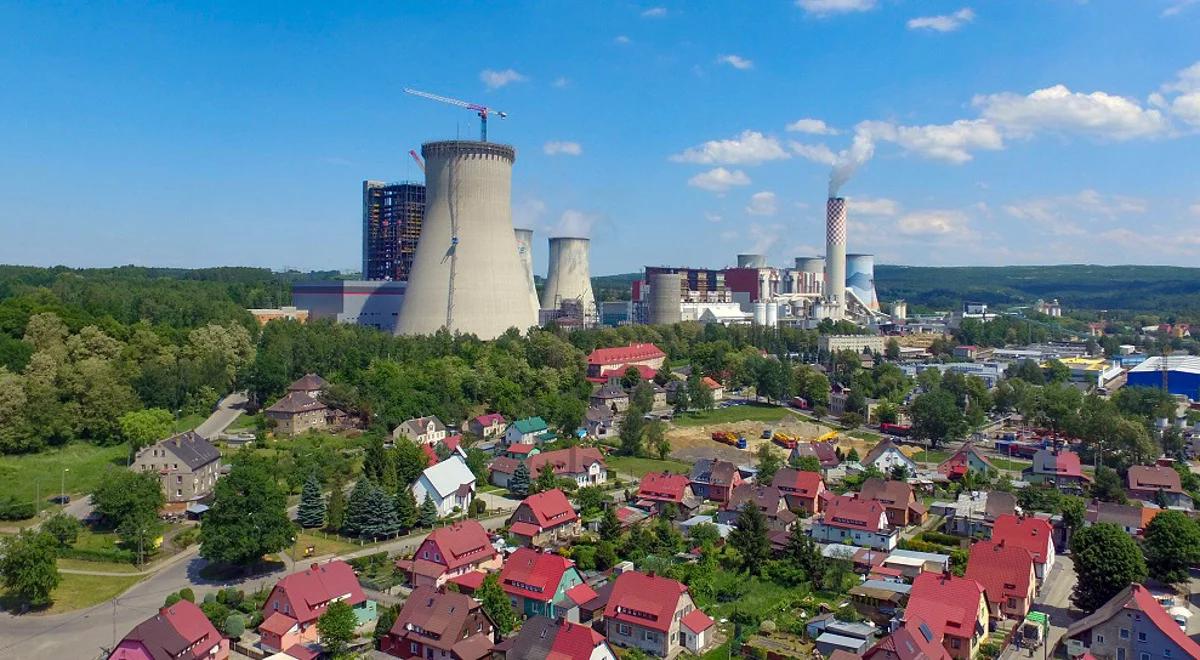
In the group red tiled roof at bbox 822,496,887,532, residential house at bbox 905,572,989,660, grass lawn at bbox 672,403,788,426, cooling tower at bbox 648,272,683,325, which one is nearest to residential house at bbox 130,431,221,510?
red tiled roof at bbox 822,496,887,532

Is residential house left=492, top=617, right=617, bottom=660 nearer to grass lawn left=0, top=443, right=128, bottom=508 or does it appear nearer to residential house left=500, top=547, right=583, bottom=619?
residential house left=500, top=547, right=583, bottom=619

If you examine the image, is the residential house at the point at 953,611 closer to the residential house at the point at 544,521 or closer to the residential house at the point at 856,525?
the residential house at the point at 856,525

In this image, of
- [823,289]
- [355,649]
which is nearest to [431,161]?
[355,649]

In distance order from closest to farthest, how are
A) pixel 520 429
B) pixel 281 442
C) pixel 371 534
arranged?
pixel 371 534 < pixel 281 442 < pixel 520 429

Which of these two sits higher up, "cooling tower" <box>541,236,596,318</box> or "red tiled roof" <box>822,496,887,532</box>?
"cooling tower" <box>541,236,596,318</box>

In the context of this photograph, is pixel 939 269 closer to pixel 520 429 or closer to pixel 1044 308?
pixel 1044 308

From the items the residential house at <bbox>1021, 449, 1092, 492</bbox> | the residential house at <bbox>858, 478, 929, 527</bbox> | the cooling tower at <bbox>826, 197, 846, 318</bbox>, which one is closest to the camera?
the residential house at <bbox>858, 478, 929, 527</bbox>

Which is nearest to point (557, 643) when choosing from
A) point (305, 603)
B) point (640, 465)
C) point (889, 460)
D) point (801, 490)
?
point (305, 603)
